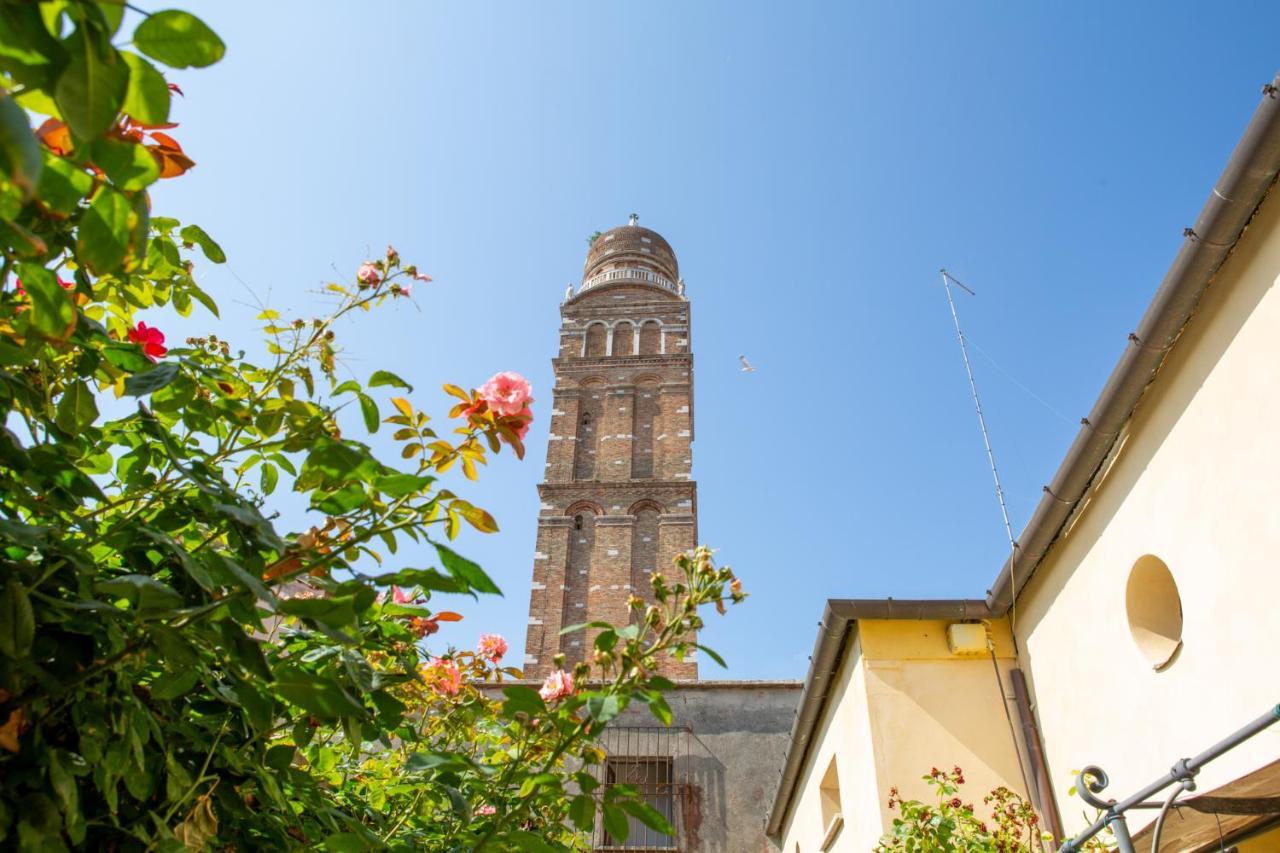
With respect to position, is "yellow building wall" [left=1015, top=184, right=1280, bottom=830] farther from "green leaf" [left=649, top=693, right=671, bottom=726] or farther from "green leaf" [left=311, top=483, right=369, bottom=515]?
"green leaf" [left=311, top=483, right=369, bottom=515]

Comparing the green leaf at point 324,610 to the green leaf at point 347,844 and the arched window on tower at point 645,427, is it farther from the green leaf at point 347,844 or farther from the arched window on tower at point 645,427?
the arched window on tower at point 645,427

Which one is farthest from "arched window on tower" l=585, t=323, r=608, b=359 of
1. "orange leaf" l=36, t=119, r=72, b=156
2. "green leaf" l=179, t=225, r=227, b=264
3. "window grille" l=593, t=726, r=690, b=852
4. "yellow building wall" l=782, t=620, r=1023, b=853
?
"orange leaf" l=36, t=119, r=72, b=156

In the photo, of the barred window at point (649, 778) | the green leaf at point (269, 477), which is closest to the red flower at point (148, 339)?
the green leaf at point (269, 477)

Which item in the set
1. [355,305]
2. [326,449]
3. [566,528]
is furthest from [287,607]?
[566,528]

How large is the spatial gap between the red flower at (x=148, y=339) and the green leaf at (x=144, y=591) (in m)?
1.15

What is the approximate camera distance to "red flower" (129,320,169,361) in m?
2.26

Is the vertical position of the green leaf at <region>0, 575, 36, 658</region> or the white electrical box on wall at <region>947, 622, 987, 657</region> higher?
the white electrical box on wall at <region>947, 622, 987, 657</region>

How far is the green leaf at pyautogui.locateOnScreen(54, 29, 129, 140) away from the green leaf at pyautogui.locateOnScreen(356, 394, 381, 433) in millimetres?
1008

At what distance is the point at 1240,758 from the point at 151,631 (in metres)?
4.44

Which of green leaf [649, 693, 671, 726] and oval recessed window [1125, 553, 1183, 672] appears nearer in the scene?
green leaf [649, 693, 671, 726]

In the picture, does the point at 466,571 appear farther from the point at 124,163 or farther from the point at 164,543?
the point at 124,163

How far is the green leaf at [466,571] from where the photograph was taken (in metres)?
1.63

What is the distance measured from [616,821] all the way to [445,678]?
2.38m

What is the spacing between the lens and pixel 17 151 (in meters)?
0.66
